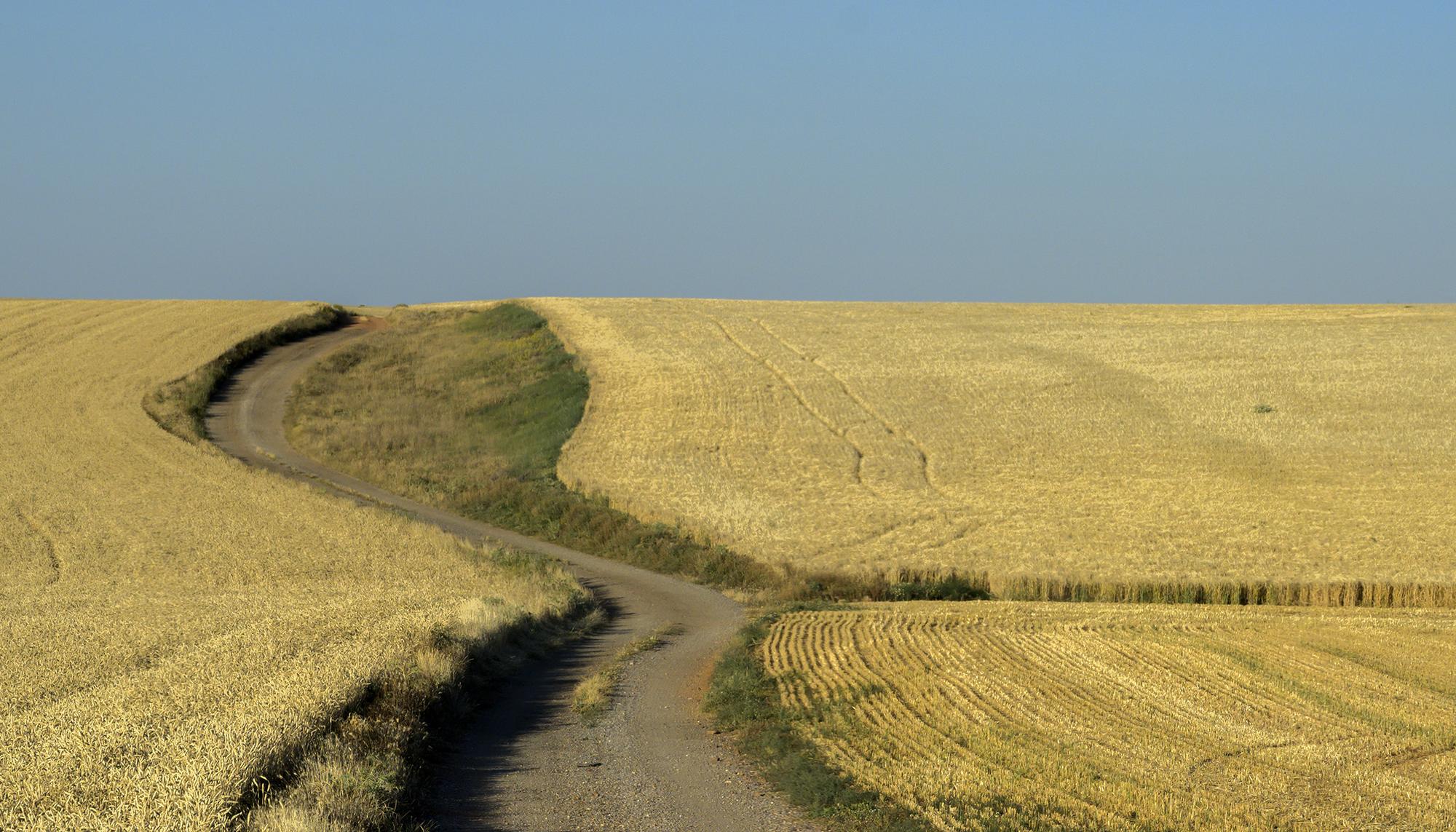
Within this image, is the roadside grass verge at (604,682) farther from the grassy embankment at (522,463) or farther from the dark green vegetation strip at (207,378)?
the dark green vegetation strip at (207,378)

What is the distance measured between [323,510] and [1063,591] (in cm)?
2013

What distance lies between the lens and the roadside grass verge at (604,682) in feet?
50.9

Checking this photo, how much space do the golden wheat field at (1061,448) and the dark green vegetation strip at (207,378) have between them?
15.2m

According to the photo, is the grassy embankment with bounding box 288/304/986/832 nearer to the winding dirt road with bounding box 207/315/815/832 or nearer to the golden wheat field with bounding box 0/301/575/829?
the winding dirt road with bounding box 207/315/815/832

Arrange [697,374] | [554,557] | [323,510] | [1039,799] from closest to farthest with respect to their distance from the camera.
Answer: [1039,799], [554,557], [323,510], [697,374]

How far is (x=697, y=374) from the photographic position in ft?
171

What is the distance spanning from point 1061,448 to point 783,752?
28697 millimetres

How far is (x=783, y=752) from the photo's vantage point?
1287 centimetres

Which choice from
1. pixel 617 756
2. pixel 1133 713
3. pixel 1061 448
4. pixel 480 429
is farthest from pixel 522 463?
pixel 1133 713

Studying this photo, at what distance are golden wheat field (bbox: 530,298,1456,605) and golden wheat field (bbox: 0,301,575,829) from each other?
8316mm

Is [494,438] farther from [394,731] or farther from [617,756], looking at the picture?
[394,731]

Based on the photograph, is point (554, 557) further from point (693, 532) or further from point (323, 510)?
point (323, 510)

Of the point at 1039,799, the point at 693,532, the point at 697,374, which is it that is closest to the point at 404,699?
the point at 1039,799

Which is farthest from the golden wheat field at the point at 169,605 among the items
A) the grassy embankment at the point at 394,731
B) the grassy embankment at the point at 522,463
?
the grassy embankment at the point at 522,463
